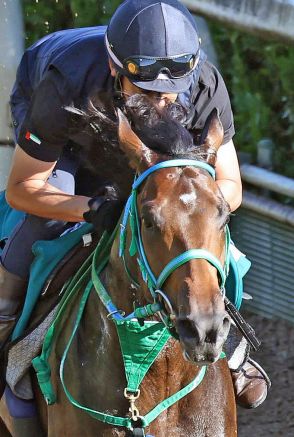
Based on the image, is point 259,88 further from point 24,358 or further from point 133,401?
point 133,401

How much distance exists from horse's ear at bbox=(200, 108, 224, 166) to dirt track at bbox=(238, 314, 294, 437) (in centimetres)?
303

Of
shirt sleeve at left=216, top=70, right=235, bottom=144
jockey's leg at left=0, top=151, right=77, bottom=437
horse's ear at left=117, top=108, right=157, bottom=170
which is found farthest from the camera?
jockey's leg at left=0, top=151, right=77, bottom=437

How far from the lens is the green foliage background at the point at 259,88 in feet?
21.3

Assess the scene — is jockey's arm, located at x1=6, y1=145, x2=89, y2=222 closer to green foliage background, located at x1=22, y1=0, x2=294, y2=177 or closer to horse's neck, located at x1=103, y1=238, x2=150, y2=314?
horse's neck, located at x1=103, y1=238, x2=150, y2=314

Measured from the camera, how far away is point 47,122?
4309mm

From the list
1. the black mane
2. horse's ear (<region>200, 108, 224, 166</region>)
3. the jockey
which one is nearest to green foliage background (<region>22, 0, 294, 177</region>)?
the jockey

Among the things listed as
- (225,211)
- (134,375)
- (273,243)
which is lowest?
(273,243)

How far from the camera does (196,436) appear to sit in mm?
4047

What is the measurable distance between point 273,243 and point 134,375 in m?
2.88

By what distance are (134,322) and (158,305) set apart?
14.5 inches

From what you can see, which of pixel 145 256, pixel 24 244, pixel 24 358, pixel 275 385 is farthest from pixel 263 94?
pixel 145 256

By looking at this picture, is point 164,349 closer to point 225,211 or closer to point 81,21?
point 225,211

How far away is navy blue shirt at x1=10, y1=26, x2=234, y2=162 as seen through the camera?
430 centimetres

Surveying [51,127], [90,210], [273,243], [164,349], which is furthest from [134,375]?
[273,243]
